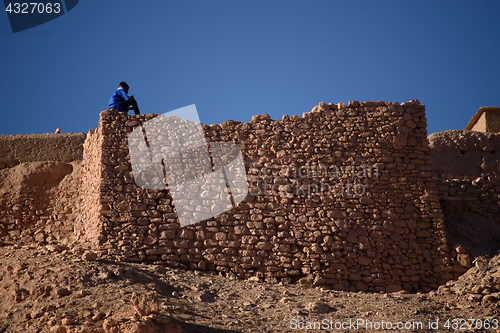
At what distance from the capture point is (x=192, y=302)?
231 inches

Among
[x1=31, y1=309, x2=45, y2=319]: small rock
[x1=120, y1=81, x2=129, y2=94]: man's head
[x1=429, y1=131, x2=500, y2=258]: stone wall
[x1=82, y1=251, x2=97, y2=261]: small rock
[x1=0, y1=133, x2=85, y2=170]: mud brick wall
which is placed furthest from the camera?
[x1=0, y1=133, x2=85, y2=170]: mud brick wall

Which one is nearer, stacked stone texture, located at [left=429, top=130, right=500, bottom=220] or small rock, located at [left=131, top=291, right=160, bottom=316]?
small rock, located at [left=131, top=291, right=160, bottom=316]

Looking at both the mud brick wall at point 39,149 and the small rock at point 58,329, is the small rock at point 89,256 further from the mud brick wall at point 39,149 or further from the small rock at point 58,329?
the mud brick wall at point 39,149

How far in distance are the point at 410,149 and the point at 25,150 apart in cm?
800

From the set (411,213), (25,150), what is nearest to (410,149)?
(411,213)

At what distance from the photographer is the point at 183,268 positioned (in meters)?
7.14

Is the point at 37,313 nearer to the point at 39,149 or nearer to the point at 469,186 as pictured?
the point at 39,149

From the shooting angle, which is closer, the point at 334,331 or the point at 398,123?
the point at 334,331

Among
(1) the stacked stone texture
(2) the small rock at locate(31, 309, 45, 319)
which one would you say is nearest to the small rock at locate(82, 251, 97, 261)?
(2) the small rock at locate(31, 309, 45, 319)

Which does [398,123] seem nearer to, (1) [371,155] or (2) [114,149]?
(1) [371,155]

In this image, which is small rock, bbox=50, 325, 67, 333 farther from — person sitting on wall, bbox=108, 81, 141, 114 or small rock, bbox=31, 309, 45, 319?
person sitting on wall, bbox=108, 81, 141, 114

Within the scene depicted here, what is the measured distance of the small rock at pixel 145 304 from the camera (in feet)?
15.8

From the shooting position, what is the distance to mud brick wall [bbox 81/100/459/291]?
7.22 meters

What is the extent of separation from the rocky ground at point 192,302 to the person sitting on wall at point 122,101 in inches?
106
